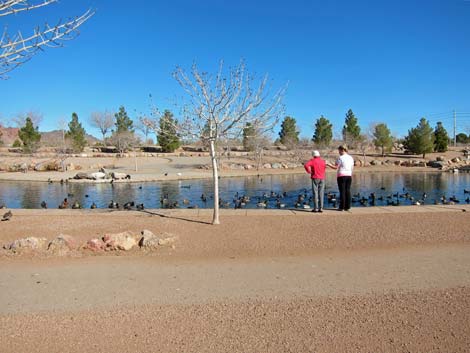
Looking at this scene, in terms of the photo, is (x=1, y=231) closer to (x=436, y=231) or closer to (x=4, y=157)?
(x=436, y=231)

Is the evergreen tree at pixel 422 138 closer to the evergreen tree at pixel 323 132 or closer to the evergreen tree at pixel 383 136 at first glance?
the evergreen tree at pixel 383 136

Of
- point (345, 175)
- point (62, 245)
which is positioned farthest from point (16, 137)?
point (345, 175)

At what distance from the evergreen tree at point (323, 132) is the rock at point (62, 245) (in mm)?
64443

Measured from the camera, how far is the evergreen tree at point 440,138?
213 ft

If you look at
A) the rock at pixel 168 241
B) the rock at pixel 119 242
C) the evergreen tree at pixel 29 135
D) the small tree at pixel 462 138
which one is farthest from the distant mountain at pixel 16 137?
the small tree at pixel 462 138

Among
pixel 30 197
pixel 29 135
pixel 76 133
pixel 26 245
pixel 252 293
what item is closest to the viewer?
pixel 252 293

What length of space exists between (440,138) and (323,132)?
65.4 ft

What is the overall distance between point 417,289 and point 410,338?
1.44 metres

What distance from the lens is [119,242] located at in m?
7.20

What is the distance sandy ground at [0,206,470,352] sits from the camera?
12.4 feet

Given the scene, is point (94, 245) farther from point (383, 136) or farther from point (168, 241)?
point (383, 136)

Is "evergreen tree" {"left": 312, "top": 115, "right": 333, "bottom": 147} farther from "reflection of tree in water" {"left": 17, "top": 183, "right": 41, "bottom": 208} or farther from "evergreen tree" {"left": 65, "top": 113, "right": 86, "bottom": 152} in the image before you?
"reflection of tree in water" {"left": 17, "top": 183, "right": 41, "bottom": 208}

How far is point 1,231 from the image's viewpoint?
877cm

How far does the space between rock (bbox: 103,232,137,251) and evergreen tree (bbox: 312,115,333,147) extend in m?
64.0
